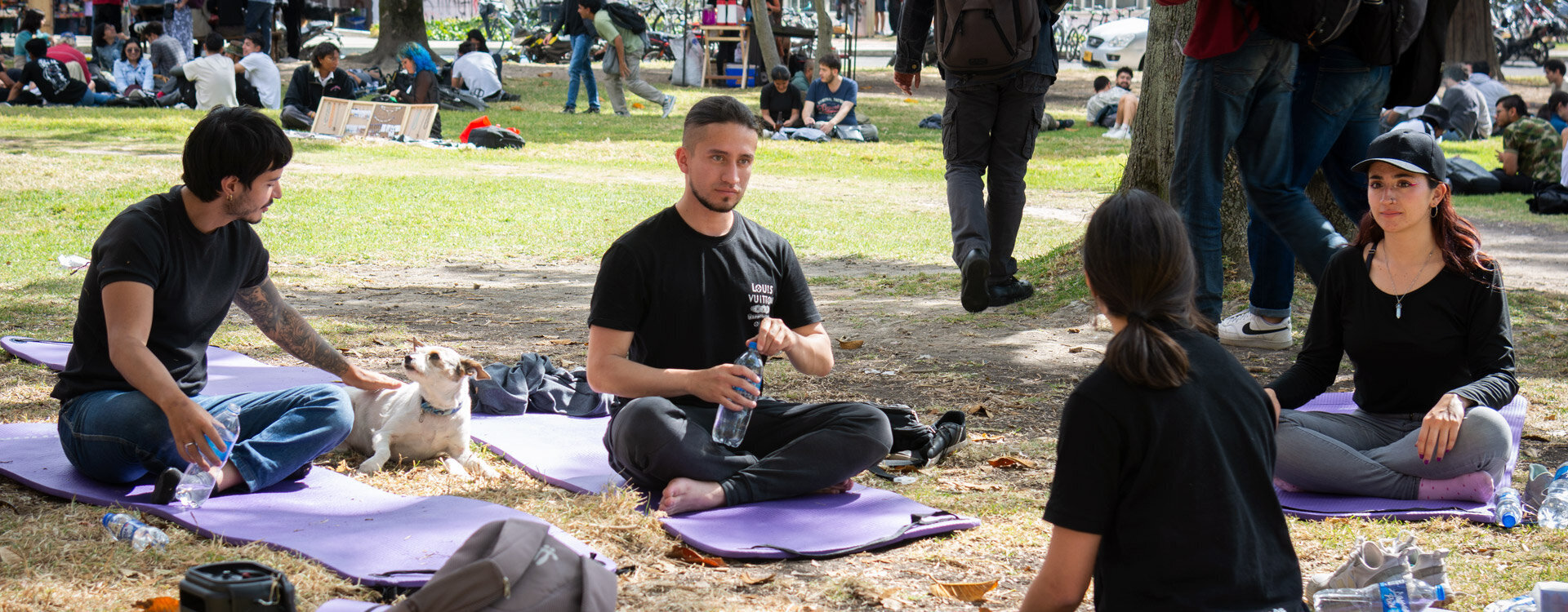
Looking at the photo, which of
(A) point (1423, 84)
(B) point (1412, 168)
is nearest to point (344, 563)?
(B) point (1412, 168)

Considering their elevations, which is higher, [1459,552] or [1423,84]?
[1423,84]

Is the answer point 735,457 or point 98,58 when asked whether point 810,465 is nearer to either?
point 735,457

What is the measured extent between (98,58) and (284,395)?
2304 centimetres

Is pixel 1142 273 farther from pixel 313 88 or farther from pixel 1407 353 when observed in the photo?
pixel 313 88

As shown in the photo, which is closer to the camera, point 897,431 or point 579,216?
point 897,431

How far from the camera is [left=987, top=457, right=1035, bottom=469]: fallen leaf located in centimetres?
448

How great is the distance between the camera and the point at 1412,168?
3906 mm

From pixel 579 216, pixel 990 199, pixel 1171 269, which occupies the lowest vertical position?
pixel 579 216

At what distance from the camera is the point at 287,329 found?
4.30 m

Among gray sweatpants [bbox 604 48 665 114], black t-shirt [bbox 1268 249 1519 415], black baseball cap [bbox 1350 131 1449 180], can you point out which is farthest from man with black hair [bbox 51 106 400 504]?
gray sweatpants [bbox 604 48 665 114]

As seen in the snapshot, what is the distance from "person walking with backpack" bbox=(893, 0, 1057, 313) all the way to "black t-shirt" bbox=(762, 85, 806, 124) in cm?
1205

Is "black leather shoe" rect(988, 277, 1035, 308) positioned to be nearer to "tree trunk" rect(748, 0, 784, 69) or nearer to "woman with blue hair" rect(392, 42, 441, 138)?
"woman with blue hair" rect(392, 42, 441, 138)

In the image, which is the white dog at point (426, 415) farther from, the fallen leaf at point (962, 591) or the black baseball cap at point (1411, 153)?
the black baseball cap at point (1411, 153)

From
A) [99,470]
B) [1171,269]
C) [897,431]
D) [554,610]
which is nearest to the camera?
[1171,269]
